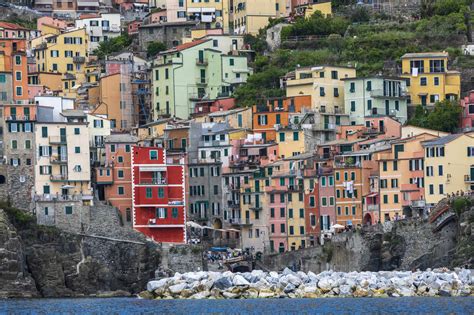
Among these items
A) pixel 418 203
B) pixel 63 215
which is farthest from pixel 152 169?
pixel 418 203

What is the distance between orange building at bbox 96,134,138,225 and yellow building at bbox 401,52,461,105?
813 inches

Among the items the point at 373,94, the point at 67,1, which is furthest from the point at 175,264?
the point at 67,1

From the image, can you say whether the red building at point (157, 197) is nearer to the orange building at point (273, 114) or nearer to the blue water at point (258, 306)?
the orange building at point (273, 114)

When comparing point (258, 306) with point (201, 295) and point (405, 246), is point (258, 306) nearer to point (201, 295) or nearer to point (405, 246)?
point (201, 295)

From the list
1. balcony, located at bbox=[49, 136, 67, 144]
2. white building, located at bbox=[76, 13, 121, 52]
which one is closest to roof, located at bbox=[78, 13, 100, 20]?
white building, located at bbox=[76, 13, 121, 52]

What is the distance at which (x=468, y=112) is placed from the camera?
155m

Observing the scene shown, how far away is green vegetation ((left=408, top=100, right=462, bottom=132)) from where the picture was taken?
6063 inches

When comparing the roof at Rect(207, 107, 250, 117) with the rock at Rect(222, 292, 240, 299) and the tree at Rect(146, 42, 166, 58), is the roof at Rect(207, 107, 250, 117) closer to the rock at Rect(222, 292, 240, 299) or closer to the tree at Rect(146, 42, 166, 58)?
the tree at Rect(146, 42, 166, 58)

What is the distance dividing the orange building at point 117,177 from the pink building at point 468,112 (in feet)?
68.0

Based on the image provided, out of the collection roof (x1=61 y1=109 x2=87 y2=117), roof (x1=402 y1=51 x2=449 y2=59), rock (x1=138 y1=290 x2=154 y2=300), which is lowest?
rock (x1=138 y1=290 x2=154 y2=300)

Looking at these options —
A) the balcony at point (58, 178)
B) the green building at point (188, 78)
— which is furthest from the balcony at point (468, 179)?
the green building at point (188, 78)

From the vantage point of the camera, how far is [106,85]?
16762cm

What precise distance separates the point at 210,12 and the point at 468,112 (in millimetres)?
33952

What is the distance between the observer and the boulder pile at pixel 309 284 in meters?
128
